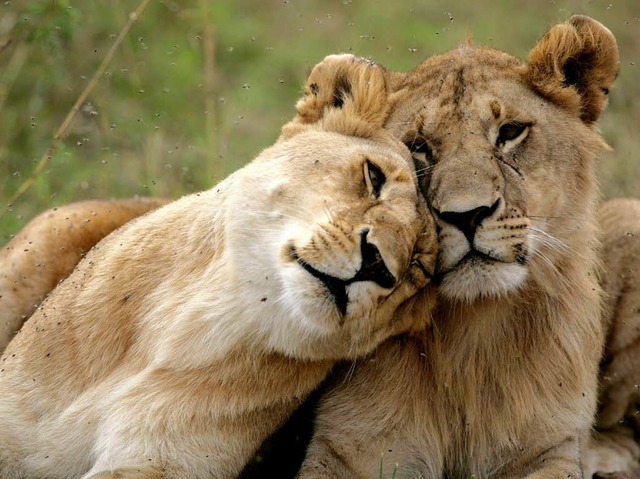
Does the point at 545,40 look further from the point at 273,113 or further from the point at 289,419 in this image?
the point at 273,113

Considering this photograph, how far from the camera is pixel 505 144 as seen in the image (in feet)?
13.5

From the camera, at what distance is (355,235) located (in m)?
3.42

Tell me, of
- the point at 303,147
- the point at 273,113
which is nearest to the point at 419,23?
the point at 273,113

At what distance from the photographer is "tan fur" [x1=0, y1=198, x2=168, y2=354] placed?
208 inches

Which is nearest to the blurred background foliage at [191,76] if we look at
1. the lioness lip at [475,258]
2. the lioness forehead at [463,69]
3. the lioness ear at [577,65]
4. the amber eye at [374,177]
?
the lioness forehead at [463,69]

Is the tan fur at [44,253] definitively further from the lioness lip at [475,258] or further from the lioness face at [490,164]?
the lioness lip at [475,258]

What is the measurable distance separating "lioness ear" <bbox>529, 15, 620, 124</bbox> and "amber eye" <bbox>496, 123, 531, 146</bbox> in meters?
0.26

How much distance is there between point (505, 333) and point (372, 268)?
3.63 ft

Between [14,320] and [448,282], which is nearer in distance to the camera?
[448,282]

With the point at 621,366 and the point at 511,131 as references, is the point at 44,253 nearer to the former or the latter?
the point at 511,131

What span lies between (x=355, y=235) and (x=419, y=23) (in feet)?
24.4

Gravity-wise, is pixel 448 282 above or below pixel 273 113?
above

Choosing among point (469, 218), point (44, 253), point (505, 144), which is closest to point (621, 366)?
point (505, 144)

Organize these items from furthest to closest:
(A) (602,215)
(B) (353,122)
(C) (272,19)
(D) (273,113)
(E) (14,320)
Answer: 1. (C) (272,19)
2. (D) (273,113)
3. (A) (602,215)
4. (E) (14,320)
5. (B) (353,122)
